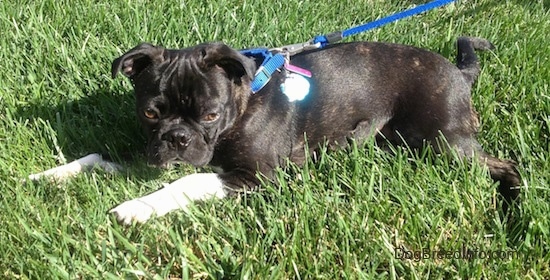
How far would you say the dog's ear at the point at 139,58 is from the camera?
11.7 ft

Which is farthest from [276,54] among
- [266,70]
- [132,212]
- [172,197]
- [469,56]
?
[469,56]

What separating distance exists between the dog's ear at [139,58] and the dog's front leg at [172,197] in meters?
0.67

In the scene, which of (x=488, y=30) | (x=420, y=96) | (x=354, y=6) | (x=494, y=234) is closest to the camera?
(x=494, y=234)

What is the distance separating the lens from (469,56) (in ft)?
14.6

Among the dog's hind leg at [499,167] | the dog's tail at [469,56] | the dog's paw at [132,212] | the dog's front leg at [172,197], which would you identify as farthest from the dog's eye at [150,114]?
the dog's tail at [469,56]

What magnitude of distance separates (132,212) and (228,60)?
3.17 feet

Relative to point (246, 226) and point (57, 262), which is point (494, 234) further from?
point (57, 262)

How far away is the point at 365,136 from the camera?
13.5ft

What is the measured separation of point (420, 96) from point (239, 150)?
116 centimetres

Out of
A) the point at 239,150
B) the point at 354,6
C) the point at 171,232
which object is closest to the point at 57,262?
the point at 171,232

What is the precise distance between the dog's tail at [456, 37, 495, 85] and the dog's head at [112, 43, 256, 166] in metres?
1.59

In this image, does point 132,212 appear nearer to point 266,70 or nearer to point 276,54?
point 266,70

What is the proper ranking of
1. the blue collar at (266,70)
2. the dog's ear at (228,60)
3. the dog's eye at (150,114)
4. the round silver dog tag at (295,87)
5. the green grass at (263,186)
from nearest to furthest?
the green grass at (263,186) → the dog's ear at (228,60) → the dog's eye at (150,114) → the blue collar at (266,70) → the round silver dog tag at (295,87)

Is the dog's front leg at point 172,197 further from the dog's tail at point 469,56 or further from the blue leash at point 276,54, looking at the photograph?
the dog's tail at point 469,56
